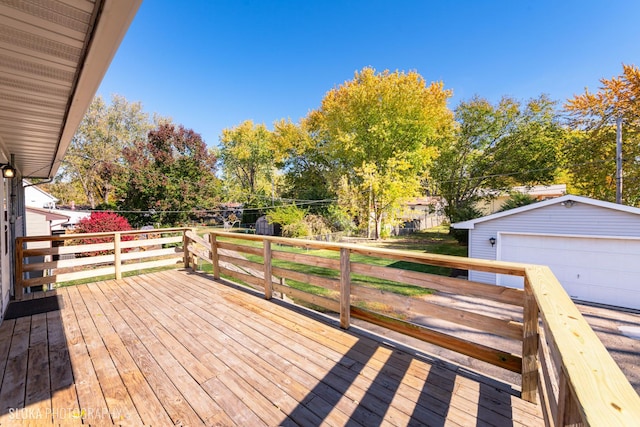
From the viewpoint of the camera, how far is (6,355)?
7.95 feet

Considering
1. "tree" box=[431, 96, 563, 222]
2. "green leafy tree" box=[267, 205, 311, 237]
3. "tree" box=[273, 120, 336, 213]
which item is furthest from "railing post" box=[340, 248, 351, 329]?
"tree" box=[273, 120, 336, 213]

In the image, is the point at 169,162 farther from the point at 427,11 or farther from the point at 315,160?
the point at 427,11

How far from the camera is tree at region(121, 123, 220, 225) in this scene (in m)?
16.4

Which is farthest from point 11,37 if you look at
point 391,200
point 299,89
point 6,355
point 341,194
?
point 299,89

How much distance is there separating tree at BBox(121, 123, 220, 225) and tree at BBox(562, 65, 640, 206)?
20.5 metres

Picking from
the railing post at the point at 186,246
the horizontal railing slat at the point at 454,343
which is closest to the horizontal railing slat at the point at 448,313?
the horizontal railing slat at the point at 454,343

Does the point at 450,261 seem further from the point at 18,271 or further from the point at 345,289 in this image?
the point at 18,271

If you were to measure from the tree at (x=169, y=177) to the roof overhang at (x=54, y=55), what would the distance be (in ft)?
49.5

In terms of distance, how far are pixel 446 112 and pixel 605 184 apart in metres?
9.26

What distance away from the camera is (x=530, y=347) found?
176cm

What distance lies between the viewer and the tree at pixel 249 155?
96.5ft

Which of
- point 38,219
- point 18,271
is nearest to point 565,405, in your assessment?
point 18,271

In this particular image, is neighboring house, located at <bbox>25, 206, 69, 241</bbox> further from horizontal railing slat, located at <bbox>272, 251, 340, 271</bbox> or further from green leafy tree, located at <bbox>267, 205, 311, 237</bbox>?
horizontal railing slat, located at <bbox>272, 251, 340, 271</bbox>

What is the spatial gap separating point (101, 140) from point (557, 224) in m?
27.0
